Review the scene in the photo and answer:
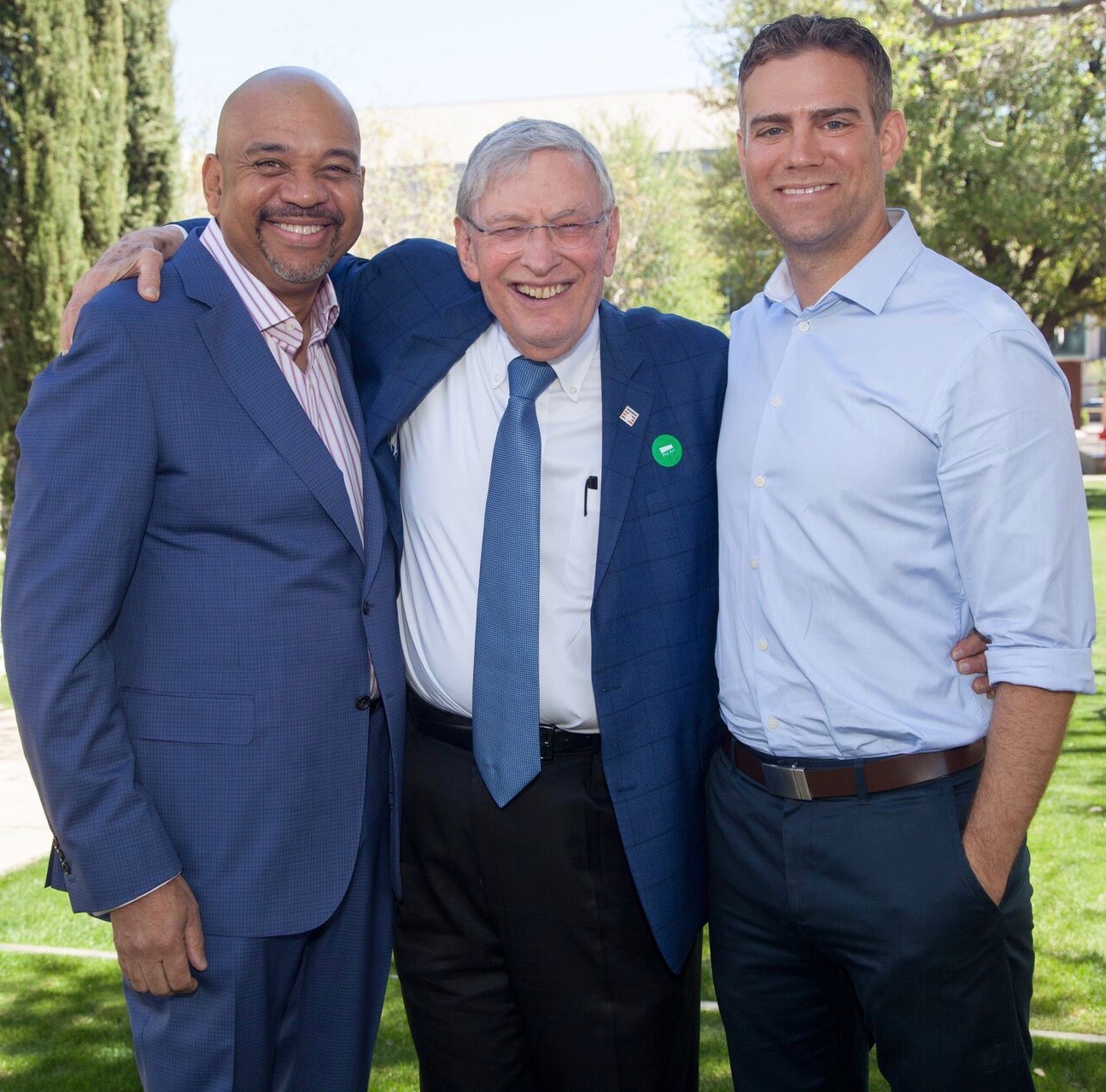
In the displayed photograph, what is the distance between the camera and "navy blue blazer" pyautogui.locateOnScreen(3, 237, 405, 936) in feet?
7.59

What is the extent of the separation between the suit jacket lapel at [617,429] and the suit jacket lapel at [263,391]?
0.53 metres

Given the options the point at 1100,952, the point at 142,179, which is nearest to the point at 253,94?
the point at 1100,952

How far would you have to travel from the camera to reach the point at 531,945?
282 centimetres

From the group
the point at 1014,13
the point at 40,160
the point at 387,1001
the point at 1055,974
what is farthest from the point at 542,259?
the point at 40,160

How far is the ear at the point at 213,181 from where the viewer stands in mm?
2832

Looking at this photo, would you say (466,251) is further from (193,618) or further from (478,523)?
(193,618)

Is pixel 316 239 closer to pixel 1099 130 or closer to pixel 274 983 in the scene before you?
pixel 274 983

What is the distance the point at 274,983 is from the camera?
264 centimetres

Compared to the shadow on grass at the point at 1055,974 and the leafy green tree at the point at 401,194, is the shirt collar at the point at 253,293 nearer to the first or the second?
the shadow on grass at the point at 1055,974

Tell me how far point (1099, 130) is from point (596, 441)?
21558 millimetres

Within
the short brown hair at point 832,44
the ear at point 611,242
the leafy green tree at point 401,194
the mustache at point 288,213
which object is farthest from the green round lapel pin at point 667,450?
the leafy green tree at point 401,194

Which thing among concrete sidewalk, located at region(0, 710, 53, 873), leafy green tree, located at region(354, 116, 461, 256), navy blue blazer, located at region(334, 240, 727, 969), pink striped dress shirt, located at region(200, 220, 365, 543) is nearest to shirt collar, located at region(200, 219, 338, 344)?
pink striped dress shirt, located at region(200, 220, 365, 543)

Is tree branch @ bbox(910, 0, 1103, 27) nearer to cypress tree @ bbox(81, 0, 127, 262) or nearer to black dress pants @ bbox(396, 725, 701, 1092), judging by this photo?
black dress pants @ bbox(396, 725, 701, 1092)

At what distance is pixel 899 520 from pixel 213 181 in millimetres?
1668
